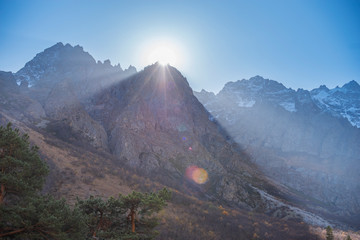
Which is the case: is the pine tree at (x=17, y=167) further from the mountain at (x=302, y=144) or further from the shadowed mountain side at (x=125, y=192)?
the mountain at (x=302, y=144)

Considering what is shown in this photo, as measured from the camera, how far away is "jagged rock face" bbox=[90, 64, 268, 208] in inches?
2360

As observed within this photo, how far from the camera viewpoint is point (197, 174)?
6506 centimetres

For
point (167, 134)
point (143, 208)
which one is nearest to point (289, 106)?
point (167, 134)

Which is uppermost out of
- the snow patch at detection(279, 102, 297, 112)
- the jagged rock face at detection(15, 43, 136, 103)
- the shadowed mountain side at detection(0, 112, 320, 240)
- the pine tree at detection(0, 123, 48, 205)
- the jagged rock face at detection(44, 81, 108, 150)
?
the snow patch at detection(279, 102, 297, 112)

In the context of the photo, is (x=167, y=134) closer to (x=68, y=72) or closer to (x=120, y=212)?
(x=68, y=72)

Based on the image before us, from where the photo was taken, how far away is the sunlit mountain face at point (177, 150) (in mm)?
30484

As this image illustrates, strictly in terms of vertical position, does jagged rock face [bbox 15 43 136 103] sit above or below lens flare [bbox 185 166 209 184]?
above

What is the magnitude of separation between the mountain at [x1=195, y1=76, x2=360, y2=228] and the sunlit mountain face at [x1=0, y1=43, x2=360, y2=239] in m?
0.75

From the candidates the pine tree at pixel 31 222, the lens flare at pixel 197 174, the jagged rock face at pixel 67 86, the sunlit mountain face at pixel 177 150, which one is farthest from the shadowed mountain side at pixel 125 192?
the lens flare at pixel 197 174

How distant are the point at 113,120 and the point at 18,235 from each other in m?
70.6

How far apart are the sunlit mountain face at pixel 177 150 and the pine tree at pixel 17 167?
12.4 metres

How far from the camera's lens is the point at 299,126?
163 metres

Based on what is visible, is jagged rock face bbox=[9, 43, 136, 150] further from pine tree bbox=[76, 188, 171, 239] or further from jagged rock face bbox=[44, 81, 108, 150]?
pine tree bbox=[76, 188, 171, 239]

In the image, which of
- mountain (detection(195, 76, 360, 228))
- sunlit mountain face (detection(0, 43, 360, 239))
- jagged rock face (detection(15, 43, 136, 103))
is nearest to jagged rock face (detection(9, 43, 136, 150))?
jagged rock face (detection(15, 43, 136, 103))
